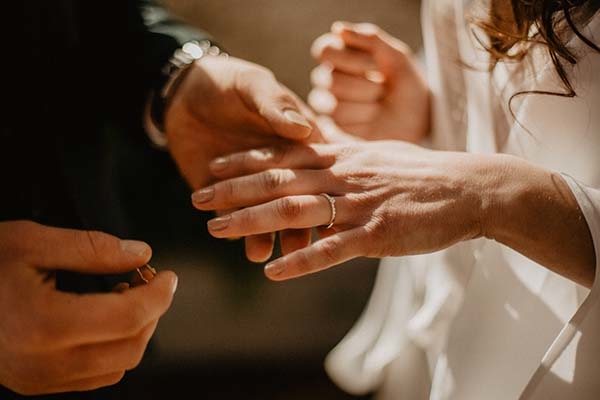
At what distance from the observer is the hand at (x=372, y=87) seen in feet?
3.80

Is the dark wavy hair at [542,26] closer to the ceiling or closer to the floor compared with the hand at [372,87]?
closer to the ceiling

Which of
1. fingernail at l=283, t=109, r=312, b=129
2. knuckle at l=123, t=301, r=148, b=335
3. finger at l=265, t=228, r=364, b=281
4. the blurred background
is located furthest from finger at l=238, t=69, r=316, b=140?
the blurred background

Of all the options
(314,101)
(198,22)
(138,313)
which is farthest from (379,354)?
(198,22)

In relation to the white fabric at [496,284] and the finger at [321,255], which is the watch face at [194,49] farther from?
the finger at [321,255]

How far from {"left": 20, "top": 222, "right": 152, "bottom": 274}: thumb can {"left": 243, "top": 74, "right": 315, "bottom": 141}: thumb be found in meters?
0.28

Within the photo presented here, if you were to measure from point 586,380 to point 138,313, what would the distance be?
547 millimetres

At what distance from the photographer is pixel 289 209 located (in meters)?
0.83

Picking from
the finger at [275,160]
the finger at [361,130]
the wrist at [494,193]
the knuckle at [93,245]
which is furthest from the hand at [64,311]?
the finger at [361,130]

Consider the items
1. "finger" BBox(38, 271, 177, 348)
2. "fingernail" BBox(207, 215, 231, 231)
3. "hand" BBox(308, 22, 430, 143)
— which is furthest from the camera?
"hand" BBox(308, 22, 430, 143)

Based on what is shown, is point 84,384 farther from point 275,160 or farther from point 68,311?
point 275,160

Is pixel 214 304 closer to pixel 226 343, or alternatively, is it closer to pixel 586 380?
pixel 226 343

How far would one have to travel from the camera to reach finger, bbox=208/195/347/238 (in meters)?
0.83

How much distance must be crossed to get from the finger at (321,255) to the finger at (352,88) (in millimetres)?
446

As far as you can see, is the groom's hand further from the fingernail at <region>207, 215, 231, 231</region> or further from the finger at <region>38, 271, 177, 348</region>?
the finger at <region>38, 271, 177, 348</region>
